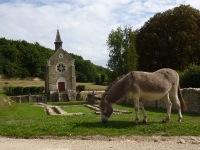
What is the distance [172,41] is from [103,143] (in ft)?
105

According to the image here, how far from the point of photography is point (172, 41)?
40.6 metres

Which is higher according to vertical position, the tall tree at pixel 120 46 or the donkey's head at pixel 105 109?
the tall tree at pixel 120 46

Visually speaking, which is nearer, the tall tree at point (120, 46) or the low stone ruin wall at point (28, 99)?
the tall tree at point (120, 46)

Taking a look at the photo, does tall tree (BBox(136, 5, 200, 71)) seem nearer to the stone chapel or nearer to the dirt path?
the stone chapel

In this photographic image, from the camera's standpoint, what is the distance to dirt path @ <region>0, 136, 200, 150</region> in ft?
32.6

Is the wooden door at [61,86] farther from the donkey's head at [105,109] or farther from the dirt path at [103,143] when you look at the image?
the dirt path at [103,143]

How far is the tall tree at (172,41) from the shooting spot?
4000 cm

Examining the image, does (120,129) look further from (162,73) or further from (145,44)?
(145,44)

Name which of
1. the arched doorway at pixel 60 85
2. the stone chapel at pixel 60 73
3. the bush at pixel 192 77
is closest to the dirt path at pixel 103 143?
the bush at pixel 192 77

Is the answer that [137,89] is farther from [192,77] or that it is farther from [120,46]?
[120,46]

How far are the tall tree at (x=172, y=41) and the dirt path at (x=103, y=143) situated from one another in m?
29.9

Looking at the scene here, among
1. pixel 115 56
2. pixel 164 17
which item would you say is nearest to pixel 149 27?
pixel 164 17

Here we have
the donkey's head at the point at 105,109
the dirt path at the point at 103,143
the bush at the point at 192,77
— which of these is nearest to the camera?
the dirt path at the point at 103,143

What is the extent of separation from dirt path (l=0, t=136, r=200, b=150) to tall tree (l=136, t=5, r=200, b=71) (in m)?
29.9
